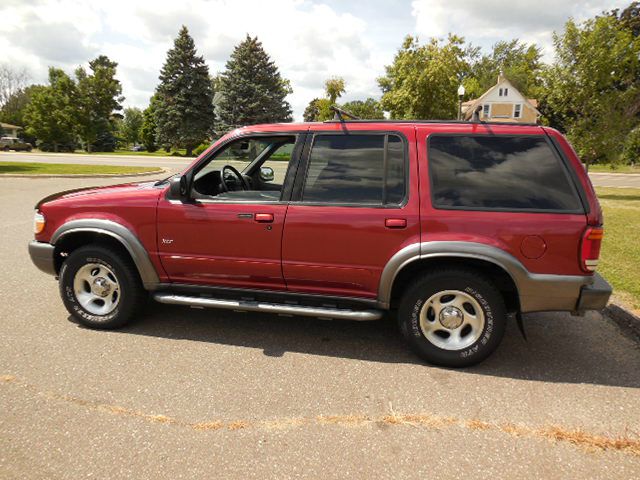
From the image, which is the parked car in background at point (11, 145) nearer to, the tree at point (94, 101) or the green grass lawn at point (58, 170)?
the tree at point (94, 101)

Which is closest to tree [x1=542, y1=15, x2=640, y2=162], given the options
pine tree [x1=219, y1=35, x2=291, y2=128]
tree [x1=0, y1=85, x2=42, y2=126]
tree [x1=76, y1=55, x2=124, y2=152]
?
pine tree [x1=219, y1=35, x2=291, y2=128]

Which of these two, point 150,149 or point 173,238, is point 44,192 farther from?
point 150,149

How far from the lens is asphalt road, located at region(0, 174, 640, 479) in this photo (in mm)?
2277

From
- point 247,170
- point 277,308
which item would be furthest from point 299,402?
point 247,170

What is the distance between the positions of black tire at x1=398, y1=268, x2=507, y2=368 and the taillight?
0.63m

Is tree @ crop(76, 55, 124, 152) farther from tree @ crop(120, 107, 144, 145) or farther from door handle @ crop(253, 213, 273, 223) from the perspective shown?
door handle @ crop(253, 213, 273, 223)

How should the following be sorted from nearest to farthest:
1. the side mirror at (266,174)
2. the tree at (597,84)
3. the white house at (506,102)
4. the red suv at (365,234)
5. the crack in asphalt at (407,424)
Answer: the crack in asphalt at (407,424)
the red suv at (365,234)
the side mirror at (266,174)
the tree at (597,84)
the white house at (506,102)

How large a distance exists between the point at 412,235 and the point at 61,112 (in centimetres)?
5661

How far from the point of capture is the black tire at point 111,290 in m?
3.78

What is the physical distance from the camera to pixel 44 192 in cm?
1237

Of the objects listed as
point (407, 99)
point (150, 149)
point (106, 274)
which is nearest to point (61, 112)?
point (150, 149)

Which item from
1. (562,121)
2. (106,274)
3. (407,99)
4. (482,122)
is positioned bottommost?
(106,274)

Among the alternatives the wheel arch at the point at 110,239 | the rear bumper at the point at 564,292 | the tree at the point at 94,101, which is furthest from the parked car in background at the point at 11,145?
the rear bumper at the point at 564,292

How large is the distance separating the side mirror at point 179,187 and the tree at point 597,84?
17439 millimetres
